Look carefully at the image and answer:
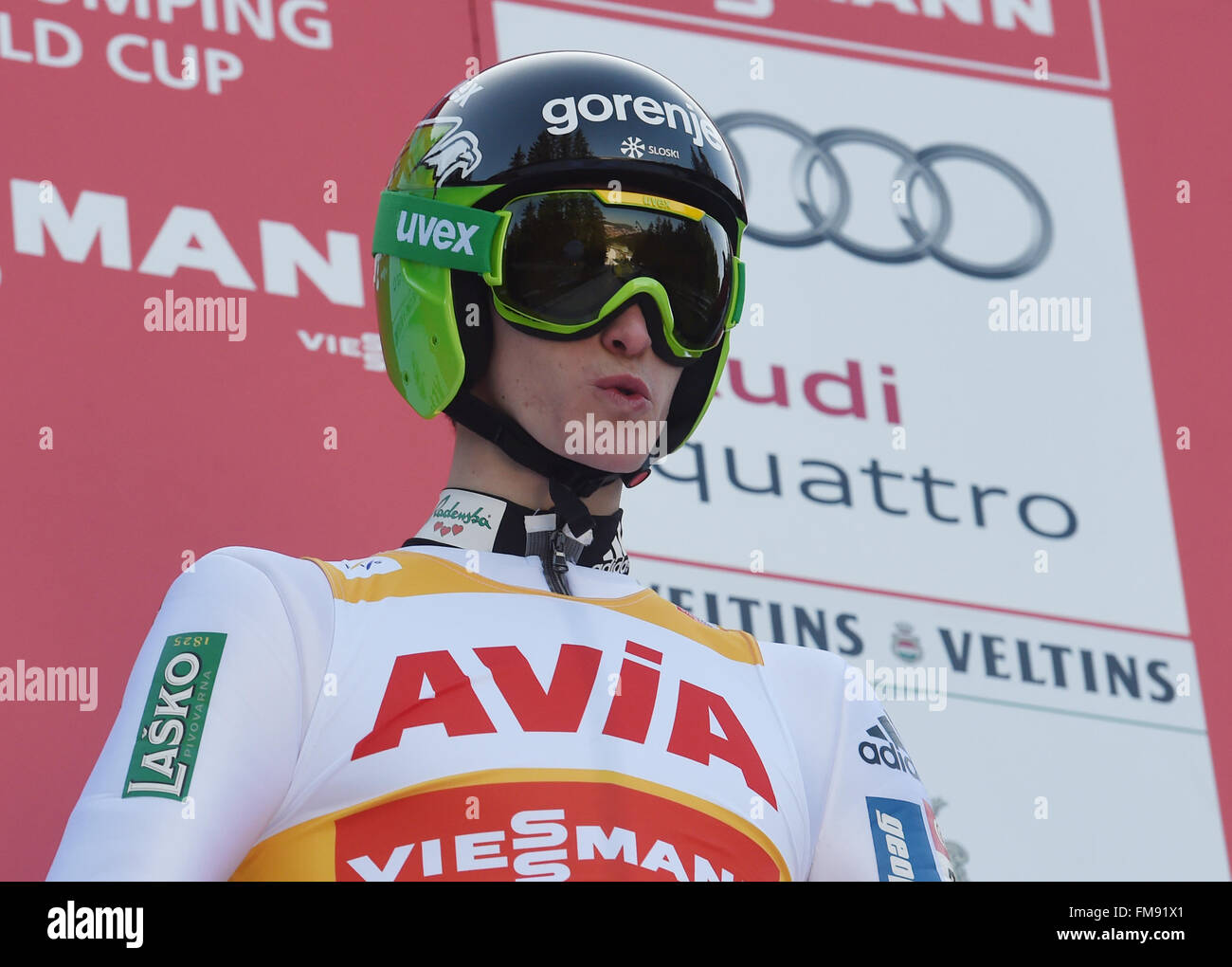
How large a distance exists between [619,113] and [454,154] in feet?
0.78

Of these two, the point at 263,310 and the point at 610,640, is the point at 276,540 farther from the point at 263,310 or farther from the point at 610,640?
the point at 610,640

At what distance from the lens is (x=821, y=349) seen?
11.0 ft

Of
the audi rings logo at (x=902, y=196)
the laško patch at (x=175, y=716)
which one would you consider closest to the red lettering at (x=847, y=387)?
the audi rings logo at (x=902, y=196)

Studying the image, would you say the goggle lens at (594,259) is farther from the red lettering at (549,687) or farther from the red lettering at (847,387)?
the red lettering at (847,387)

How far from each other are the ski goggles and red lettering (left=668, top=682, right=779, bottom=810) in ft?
1.52

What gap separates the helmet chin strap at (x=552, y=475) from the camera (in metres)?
2.11

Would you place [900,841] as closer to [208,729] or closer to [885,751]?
[885,751]

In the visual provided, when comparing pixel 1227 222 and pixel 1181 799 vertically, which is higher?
pixel 1227 222

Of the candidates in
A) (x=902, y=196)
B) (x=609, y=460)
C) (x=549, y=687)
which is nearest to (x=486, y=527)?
(x=609, y=460)

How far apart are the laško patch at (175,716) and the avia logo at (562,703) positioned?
7.3 inches

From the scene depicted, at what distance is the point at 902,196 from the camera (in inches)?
137

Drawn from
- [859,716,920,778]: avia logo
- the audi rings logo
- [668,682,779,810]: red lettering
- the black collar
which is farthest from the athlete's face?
the audi rings logo
